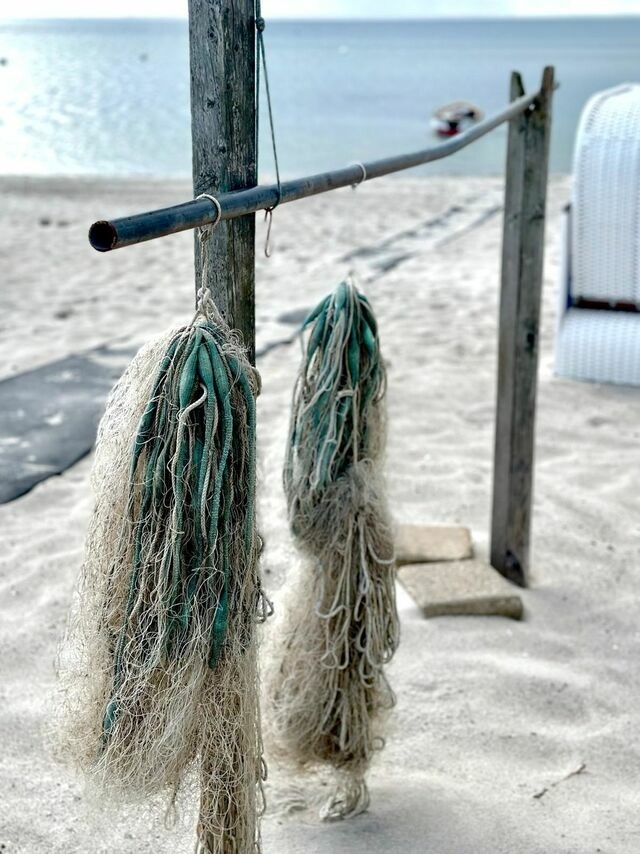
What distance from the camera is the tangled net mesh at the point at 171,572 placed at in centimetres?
164

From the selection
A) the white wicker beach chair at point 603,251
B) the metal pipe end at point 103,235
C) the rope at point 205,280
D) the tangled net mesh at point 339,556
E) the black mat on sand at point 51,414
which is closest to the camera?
the metal pipe end at point 103,235

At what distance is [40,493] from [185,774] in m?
2.60

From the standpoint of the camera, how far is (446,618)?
10.9 feet

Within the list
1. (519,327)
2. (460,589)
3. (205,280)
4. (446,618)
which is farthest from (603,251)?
(205,280)

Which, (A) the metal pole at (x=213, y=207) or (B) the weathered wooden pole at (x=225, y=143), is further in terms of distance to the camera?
(B) the weathered wooden pole at (x=225, y=143)

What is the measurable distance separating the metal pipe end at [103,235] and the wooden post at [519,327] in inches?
84.7

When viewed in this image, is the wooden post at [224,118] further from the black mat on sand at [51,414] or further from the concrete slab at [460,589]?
the black mat on sand at [51,414]

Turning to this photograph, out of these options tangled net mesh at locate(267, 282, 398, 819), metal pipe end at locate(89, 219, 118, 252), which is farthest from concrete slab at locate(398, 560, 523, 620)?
metal pipe end at locate(89, 219, 118, 252)

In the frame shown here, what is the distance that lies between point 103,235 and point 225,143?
1.40 feet

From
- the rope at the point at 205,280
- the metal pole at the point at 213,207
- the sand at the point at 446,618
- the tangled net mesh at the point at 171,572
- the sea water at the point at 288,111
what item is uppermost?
the sea water at the point at 288,111

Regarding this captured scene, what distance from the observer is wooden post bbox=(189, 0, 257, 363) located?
5.66ft

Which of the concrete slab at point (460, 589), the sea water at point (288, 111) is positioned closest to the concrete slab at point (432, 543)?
the concrete slab at point (460, 589)

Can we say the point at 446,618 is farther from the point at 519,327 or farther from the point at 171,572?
the point at 171,572

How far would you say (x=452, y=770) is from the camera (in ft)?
8.50
